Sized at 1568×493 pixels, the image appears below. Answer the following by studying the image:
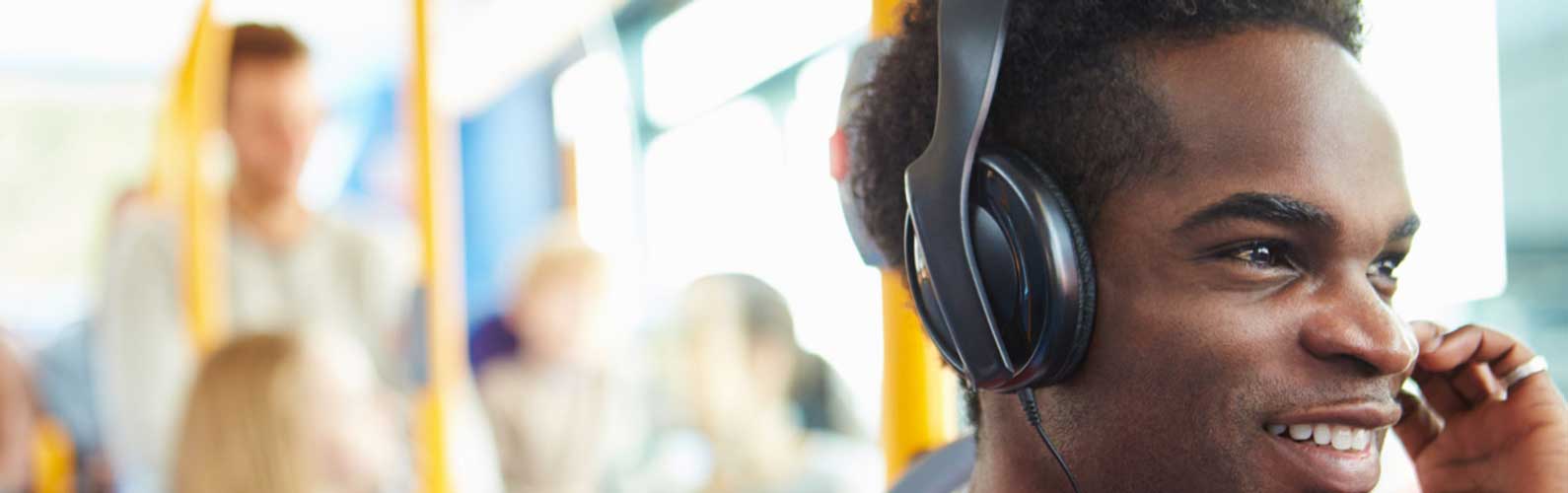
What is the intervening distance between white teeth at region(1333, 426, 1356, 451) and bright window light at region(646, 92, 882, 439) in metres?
2.57

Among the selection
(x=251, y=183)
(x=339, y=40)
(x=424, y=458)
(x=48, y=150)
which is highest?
(x=339, y=40)

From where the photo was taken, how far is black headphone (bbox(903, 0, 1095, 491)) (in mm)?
616

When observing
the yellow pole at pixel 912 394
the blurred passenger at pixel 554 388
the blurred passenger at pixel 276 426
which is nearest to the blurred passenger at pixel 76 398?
the blurred passenger at pixel 554 388

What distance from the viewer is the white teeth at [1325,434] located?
2.00ft

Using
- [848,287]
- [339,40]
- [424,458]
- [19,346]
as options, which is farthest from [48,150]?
[424,458]

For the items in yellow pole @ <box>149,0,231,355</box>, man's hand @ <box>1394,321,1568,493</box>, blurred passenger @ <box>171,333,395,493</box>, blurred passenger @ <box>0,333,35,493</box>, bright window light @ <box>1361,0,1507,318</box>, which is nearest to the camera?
man's hand @ <box>1394,321,1568,493</box>

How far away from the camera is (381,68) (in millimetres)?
6762

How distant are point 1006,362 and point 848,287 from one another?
3206 mm

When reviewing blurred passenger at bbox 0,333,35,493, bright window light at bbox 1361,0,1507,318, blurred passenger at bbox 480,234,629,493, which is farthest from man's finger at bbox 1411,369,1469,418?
blurred passenger at bbox 0,333,35,493

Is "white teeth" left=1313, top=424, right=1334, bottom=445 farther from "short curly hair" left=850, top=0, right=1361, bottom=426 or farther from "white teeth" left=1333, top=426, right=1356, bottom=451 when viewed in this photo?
"short curly hair" left=850, top=0, right=1361, bottom=426

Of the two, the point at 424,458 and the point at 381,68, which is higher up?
the point at 381,68

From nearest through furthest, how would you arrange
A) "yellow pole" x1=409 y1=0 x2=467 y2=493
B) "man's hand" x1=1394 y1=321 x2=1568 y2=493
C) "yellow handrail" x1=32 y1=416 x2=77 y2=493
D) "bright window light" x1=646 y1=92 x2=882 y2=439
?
"man's hand" x1=1394 y1=321 x2=1568 y2=493, "yellow pole" x1=409 y1=0 x2=467 y2=493, "yellow handrail" x1=32 y1=416 x2=77 y2=493, "bright window light" x1=646 y1=92 x2=882 y2=439

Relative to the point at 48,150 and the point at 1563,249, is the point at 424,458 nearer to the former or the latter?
the point at 1563,249

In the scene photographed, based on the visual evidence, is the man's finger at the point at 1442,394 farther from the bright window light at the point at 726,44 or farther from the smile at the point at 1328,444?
the bright window light at the point at 726,44
